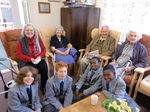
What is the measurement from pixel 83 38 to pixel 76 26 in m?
0.32

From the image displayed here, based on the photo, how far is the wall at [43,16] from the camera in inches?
121

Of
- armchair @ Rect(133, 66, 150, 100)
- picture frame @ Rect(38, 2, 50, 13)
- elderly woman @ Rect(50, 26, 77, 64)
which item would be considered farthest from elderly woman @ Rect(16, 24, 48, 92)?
armchair @ Rect(133, 66, 150, 100)

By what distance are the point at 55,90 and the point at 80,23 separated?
189 centimetres

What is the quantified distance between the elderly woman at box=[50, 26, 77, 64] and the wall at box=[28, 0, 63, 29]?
79cm

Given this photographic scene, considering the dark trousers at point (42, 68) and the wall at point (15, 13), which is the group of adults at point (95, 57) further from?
the wall at point (15, 13)

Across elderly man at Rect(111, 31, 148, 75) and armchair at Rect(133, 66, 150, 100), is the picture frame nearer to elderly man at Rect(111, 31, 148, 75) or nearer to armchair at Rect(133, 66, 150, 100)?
elderly man at Rect(111, 31, 148, 75)

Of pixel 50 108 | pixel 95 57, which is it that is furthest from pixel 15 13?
pixel 50 108

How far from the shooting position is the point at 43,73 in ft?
7.34

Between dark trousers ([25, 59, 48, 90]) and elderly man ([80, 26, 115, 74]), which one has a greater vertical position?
elderly man ([80, 26, 115, 74])

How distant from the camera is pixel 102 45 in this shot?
8.51 ft

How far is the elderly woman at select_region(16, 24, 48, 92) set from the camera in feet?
6.88

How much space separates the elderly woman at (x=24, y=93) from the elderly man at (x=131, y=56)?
1247mm

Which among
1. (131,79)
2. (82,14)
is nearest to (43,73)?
(131,79)

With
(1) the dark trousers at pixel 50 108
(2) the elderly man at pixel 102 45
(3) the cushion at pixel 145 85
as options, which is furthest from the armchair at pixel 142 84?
(1) the dark trousers at pixel 50 108
